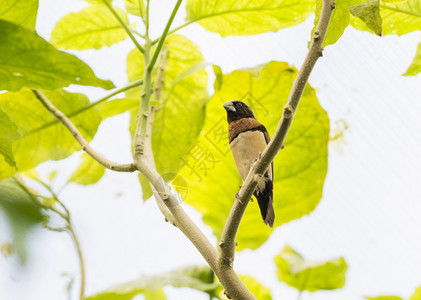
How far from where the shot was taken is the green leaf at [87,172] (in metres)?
0.66

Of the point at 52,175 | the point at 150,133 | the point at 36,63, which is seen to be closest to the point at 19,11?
the point at 36,63

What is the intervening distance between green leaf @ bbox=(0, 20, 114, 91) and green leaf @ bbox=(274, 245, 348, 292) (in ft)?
0.88

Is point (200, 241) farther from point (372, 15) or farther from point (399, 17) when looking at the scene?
point (399, 17)

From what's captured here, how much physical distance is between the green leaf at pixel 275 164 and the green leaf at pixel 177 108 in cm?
7

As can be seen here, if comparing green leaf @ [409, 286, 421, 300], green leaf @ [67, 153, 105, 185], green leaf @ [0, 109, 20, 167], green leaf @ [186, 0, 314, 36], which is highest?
green leaf @ [186, 0, 314, 36]

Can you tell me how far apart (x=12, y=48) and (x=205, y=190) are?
24 cm

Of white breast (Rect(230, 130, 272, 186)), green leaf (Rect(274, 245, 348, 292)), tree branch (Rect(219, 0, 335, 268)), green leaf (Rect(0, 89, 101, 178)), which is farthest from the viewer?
green leaf (Rect(0, 89, 101, 178))

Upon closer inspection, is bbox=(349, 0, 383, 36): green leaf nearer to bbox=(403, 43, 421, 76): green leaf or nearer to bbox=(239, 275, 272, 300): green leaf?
bbox=(403, 43, 421, 76): green leaf

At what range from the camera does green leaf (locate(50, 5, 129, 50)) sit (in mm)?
666

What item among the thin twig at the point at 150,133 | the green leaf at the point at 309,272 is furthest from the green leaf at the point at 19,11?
the green leaf at the point at 309,272

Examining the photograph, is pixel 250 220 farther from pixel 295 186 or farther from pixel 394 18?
pixel 394 18

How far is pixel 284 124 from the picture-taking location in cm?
27

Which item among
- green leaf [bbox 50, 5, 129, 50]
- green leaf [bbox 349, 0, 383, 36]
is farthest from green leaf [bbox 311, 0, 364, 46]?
green leaf [bbox 50, 5, 129, 50]

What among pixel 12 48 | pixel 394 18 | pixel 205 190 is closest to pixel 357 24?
pixel 394 18
